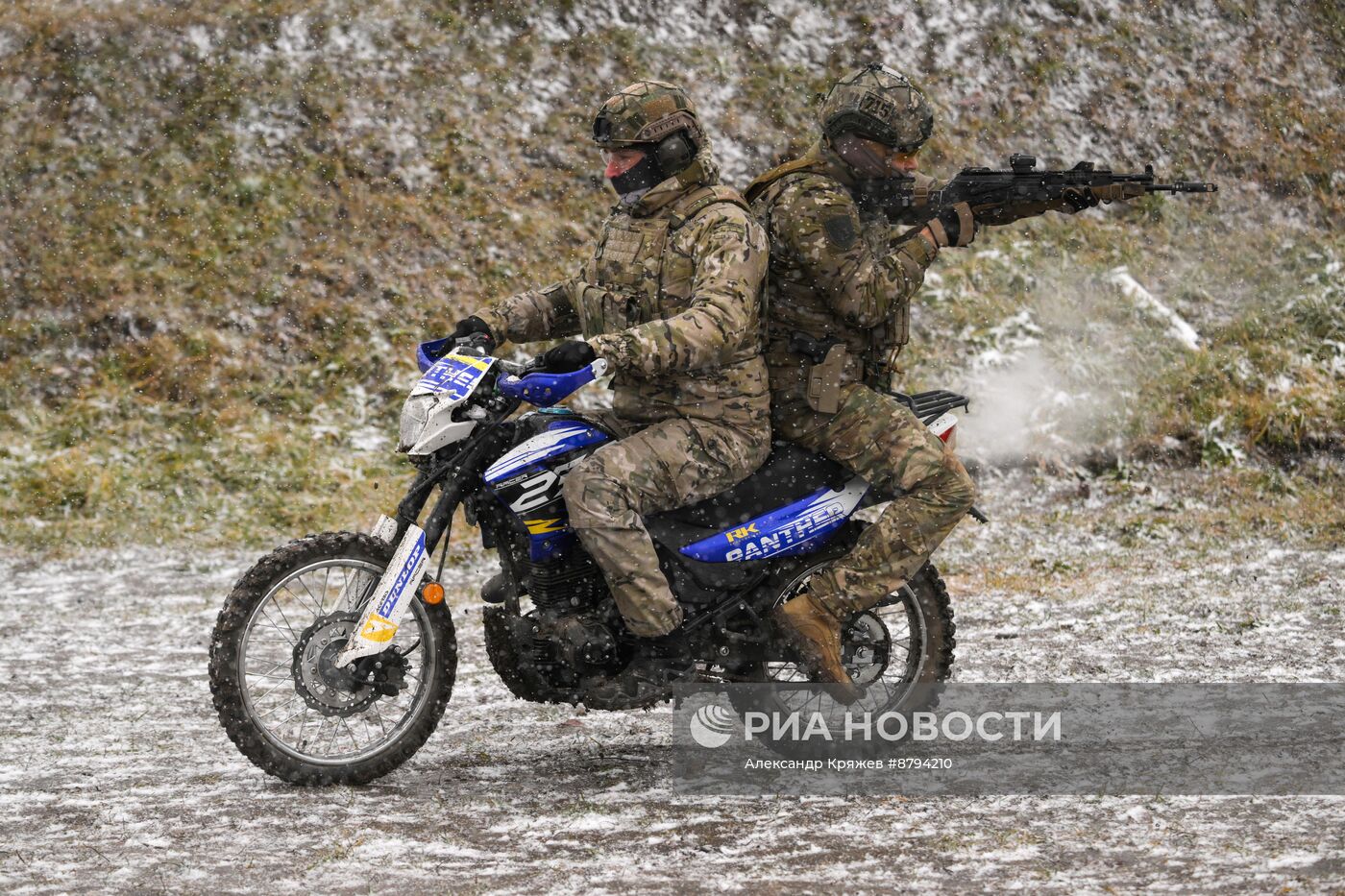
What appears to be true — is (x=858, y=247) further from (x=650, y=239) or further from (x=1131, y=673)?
(x=1131, y=673)

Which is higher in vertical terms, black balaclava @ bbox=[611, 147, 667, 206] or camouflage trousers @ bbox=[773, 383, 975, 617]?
black balaclava @ bbox=[611, 147, 667, 206]

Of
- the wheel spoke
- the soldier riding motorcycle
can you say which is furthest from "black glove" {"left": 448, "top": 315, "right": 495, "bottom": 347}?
the wheel spoke

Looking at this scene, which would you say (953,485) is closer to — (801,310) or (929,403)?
(929,403)

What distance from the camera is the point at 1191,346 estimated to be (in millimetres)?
13062

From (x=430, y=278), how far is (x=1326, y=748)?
9.50 meters

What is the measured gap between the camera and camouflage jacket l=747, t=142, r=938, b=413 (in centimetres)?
575

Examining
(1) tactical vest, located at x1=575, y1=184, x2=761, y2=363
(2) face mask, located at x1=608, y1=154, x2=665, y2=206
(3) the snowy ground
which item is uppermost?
(2) face mask, located at x1=608, y1=154, x2=665, y2=206

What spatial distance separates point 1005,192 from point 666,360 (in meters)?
1.89

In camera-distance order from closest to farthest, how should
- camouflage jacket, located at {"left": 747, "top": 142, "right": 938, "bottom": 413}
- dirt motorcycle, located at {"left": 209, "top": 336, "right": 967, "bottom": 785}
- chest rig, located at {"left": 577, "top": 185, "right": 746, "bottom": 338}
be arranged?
dirt motorcycle, located at {"left": 209, "top": 336, "right": 967, "bottom": 785}
chest rig, located at {"left": 577, "top": 185, "right": 746, "bottom": 338}
camouflage jacket, located at {"left": 747, "top": 142, "right": 938, "bottom": 413}

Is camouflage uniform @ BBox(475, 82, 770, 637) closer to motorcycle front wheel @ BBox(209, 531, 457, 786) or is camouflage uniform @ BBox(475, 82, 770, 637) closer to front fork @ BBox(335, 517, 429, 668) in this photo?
front fork @ BBox(335, 517, 429, 668)

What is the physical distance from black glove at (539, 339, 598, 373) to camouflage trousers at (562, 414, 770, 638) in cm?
46

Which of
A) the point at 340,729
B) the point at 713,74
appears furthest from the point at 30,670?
the point at 713,74

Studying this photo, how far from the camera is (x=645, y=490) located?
548 centimetres

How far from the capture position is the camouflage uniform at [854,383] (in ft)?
18.9
